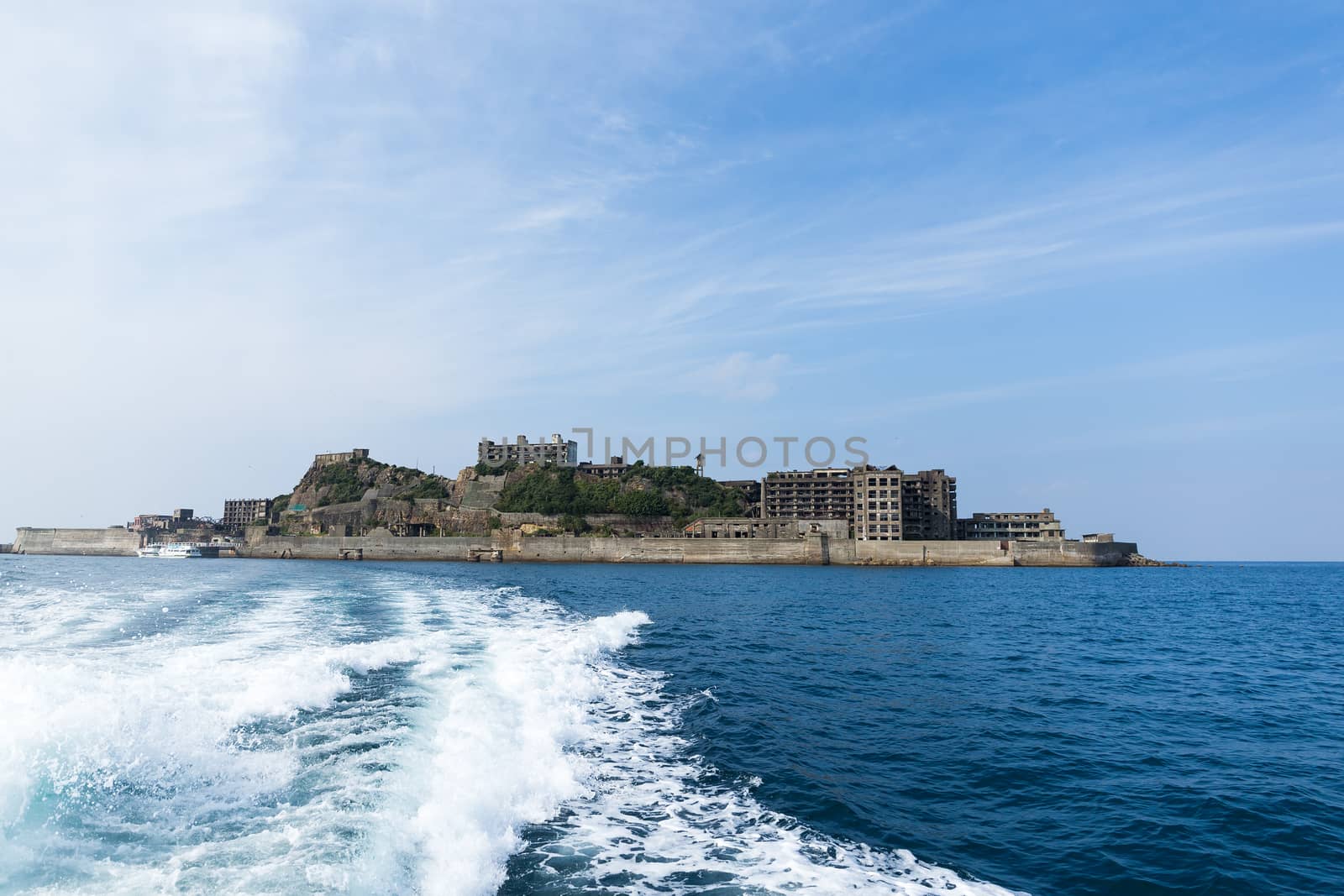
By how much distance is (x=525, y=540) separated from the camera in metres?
102

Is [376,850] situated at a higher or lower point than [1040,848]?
higher

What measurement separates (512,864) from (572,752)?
14.8 feet

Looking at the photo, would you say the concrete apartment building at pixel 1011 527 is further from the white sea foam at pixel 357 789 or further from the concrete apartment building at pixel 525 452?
the white sea foam at pixel 357 789

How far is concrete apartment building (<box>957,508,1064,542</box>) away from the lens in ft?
370

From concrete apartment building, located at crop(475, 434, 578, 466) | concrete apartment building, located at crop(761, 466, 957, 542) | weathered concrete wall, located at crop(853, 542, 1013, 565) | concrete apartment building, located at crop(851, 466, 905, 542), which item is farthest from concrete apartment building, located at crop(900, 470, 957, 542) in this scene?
concrete apartment building, located at crop(475, 434, 578, 466)

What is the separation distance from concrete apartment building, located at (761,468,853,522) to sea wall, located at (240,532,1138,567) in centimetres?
2451

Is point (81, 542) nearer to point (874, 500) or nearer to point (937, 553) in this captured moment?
point (874, 500)

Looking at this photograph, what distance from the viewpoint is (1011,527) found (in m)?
116

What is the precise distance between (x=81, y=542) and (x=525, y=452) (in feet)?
264

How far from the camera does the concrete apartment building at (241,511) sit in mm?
173250

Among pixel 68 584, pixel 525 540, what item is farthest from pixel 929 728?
pixel 525 540

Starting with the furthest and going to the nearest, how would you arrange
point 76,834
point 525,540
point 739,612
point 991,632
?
point 525,540, point 739,612, point 991,632, point 76,834

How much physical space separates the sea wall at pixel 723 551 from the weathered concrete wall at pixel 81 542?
48.3 meters

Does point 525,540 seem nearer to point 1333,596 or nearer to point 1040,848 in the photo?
point 1333,596
